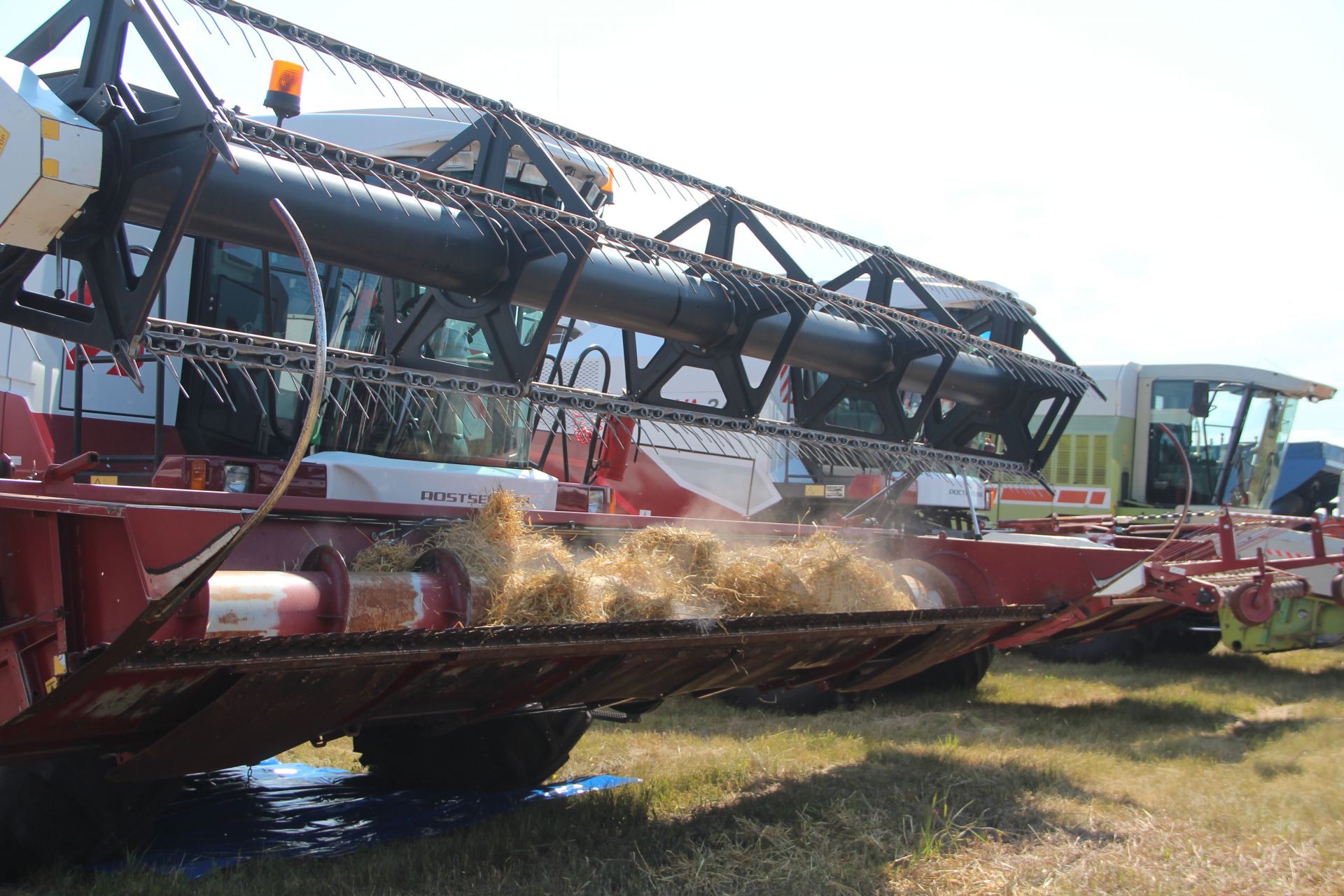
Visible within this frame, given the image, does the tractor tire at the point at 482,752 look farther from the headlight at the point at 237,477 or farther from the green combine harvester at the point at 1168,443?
the green combine harvester at the point at 1168,443

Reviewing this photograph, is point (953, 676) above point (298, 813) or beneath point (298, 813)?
above

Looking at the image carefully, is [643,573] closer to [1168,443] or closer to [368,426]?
[368,426]

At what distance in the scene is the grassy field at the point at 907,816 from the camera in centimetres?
363

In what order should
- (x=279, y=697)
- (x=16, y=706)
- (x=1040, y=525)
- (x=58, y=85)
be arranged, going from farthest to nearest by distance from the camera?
1. (x=1040, y=525)
2. (x=58, y=85)
3. (x=279, y=697)
4. (x=16, y=706)

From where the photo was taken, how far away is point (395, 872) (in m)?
3.68

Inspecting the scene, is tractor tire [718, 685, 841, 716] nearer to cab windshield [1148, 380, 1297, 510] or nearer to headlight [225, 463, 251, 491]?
headlight [225, 463, 251, 491]

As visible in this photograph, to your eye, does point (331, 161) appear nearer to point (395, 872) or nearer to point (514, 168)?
point (514, 168)

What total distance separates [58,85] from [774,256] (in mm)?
2986

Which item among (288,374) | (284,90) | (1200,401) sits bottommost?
(288,374)

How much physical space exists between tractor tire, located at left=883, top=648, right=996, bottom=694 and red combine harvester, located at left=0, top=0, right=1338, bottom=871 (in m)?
1.23

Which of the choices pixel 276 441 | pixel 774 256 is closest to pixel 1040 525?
pixel 774 256

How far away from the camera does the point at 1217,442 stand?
42.8 ft

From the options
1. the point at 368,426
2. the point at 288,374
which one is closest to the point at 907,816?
the point at 368,426

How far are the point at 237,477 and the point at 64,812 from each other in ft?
4.36
